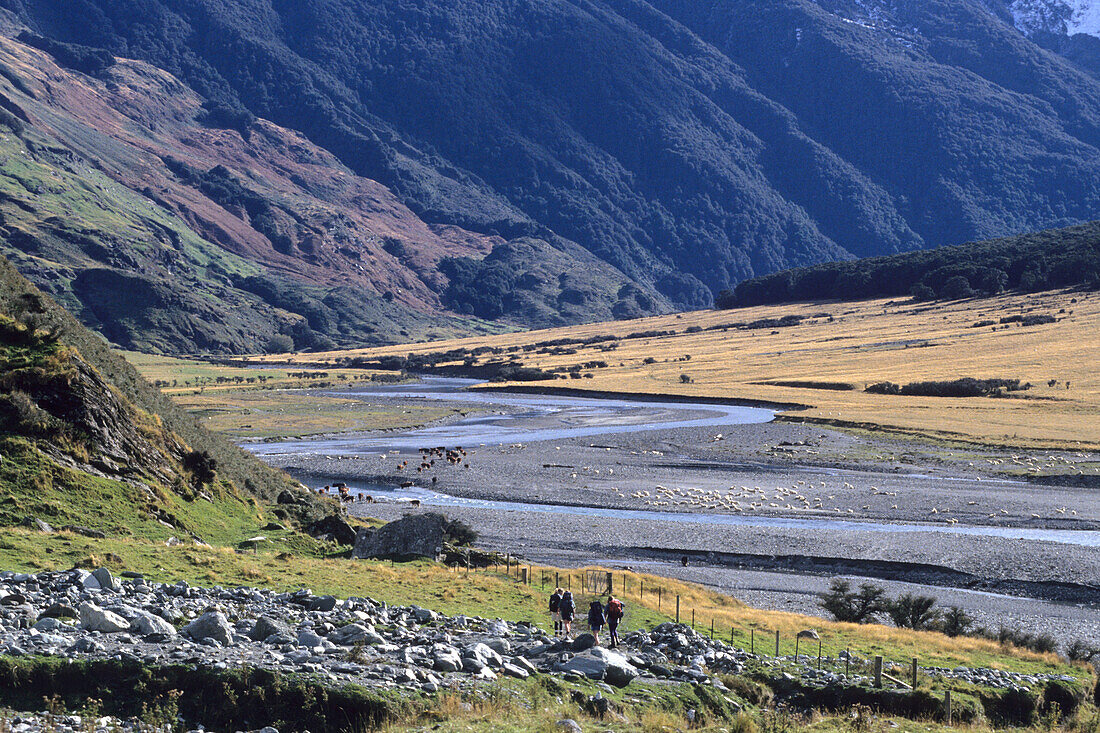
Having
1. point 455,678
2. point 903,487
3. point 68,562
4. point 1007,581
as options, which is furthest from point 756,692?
point 903,487

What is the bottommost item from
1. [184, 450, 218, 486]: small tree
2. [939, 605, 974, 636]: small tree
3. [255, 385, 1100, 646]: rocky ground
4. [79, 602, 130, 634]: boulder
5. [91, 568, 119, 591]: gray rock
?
[939, 605, 974, 636]: small tree

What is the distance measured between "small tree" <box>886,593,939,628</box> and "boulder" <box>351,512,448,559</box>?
1464 cm

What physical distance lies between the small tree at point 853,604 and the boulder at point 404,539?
13110mm

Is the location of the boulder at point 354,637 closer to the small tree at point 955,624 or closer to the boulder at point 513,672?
the boulder at point 513,672

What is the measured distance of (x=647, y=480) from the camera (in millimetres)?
64562

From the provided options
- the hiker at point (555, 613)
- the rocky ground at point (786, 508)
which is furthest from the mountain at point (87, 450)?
the rocky ground at point (786, 508)

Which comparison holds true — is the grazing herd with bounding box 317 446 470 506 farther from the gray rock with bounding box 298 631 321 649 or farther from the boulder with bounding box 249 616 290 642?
the gray rock with bounding box 298 631 321 649

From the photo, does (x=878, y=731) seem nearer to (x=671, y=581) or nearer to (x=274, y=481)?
(x=671, y=581)

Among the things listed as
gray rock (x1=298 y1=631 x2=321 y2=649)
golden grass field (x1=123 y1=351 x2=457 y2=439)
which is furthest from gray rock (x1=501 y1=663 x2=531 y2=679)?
golden grass field (x1=123 y1=351 x2=457 y2=439)

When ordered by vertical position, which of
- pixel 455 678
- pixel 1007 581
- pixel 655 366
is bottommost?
pixel 1007 581

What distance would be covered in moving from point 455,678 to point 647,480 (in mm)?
51090

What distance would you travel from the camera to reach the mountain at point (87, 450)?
24.1 m

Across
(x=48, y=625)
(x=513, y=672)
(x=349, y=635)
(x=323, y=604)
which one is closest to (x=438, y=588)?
(x=323, y=604)

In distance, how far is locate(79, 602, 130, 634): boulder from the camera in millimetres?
14328
